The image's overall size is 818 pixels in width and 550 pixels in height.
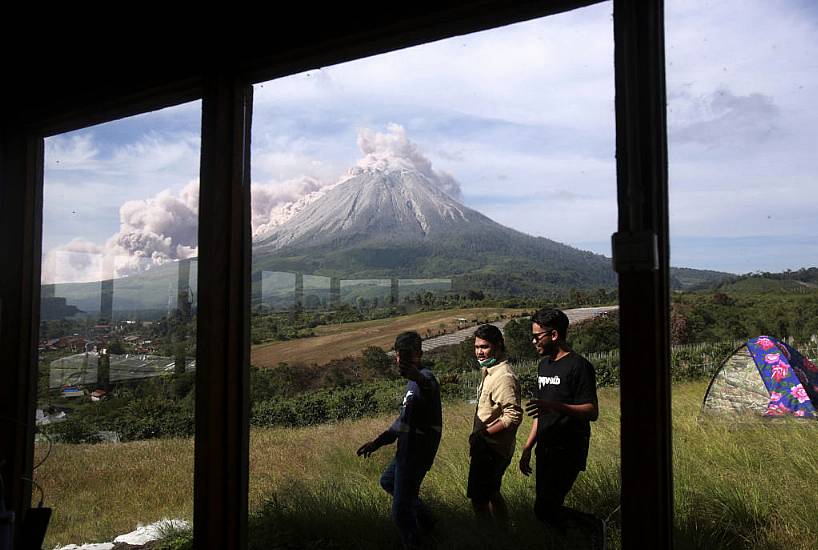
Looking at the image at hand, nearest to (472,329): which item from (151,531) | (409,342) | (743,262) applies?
Answer: (409,342)

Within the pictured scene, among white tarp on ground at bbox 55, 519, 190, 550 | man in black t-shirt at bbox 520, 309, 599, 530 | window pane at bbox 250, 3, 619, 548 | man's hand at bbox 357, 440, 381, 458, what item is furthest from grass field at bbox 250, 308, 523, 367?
white tarp on ground at bbox 55, 519, 190, 550

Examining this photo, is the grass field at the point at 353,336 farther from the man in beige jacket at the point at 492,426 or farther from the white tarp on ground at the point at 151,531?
the white tarp on ground at the point at 151,531

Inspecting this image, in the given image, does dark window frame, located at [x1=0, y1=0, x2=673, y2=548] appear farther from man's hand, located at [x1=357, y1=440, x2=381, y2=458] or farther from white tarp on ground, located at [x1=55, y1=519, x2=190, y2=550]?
man's hand, located at [x1=357, y1=440, x2=381, y2=458]

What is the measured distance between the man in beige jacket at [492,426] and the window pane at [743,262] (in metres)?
0.35

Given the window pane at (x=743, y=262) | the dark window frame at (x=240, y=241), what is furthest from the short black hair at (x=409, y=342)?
the window pane at (x=743, y=262)

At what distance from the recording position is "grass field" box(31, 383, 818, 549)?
1.21 meters

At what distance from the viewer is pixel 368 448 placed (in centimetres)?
168

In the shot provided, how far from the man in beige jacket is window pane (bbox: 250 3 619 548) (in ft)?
0.08

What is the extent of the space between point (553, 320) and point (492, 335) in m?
0.15

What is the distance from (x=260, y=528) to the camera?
1.81m

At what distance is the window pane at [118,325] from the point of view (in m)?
2.05

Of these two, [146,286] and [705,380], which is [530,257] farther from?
[146,286]

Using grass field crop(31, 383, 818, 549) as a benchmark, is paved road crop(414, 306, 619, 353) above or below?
above

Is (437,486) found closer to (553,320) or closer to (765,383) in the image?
(553,320)
